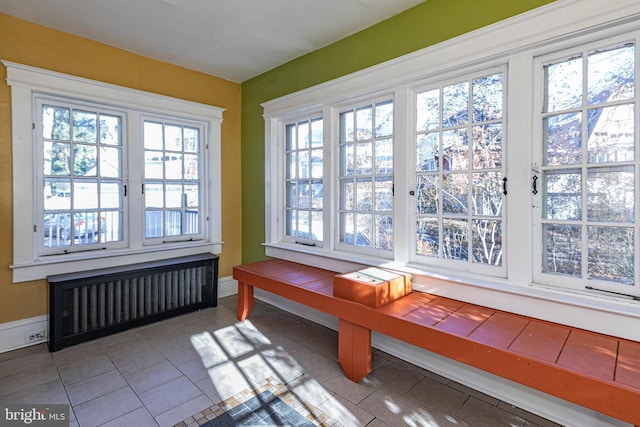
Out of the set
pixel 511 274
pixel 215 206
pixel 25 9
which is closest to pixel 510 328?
pixel 511 274

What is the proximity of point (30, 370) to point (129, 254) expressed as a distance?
1.26 metres

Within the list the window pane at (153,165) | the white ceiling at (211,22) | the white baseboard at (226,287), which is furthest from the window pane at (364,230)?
the window pane at (153,165)

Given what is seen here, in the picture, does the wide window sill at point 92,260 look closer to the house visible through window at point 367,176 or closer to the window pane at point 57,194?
the window pane at point 57,194

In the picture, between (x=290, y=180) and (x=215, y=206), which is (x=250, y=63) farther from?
(x=215, y=206)

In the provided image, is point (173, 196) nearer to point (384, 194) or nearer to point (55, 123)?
point (55, 123)

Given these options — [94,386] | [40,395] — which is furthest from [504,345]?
[40,395]

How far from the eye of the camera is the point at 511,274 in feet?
7.07

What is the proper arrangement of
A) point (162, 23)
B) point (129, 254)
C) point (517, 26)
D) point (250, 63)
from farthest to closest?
point (250, 63) < point (129, 254) < point (162, 23) < point (517, 26)

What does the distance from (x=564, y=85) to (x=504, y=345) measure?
64.1 inches

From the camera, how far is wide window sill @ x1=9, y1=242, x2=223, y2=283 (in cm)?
291

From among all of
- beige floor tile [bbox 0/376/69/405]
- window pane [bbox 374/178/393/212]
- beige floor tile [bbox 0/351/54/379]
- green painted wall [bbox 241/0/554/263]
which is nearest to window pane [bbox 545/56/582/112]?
green painted wall [bbox 241/0/554/263]

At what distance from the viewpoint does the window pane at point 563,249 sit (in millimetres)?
1979

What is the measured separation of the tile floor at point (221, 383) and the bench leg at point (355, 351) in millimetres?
79

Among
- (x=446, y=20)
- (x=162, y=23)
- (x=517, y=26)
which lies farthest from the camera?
(x=162, y=23)
